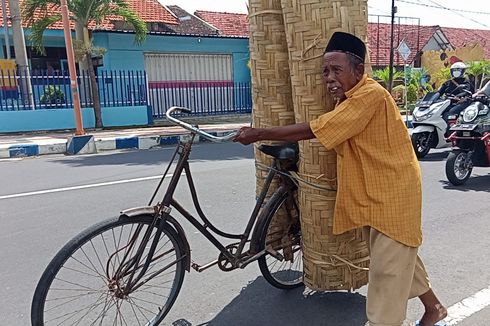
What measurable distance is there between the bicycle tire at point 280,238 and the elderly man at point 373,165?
59cm

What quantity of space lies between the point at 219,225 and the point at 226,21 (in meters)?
18.2

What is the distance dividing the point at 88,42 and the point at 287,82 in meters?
11.2

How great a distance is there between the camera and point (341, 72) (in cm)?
212

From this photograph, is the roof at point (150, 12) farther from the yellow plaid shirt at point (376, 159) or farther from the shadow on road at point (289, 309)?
the yellow plaid shirt at point (376, 159)

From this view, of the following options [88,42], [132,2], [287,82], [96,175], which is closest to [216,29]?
[132,2]

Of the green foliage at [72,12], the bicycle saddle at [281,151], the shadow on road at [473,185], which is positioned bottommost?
the shadow on road at [473,185]

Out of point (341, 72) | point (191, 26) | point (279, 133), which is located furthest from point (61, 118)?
point (341, 72)

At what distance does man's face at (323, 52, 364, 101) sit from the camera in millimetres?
2115

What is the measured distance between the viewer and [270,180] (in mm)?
2803

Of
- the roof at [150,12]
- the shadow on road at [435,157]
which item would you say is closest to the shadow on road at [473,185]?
the shadow on road at [435,157]

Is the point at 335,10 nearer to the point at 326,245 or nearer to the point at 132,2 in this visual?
the point at 326,245

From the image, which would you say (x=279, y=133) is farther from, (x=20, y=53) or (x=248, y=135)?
(x=20, y=53)

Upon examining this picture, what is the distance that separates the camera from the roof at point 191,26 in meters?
18.2

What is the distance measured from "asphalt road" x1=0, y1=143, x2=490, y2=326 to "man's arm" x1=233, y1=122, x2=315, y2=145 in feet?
3.77
